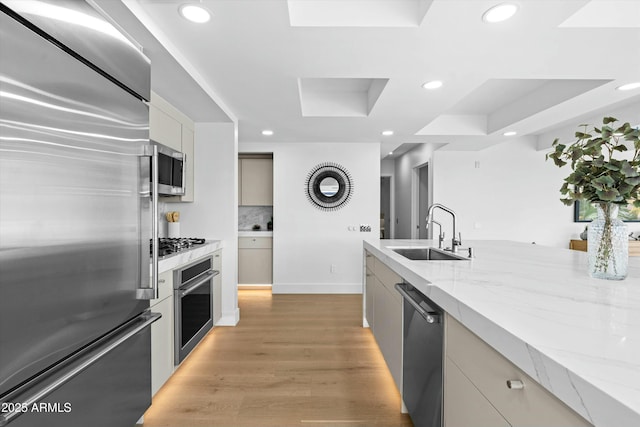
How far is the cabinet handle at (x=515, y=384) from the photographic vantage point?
792 mm

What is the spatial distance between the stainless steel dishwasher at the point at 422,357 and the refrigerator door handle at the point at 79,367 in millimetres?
1192

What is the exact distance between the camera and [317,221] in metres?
4.91

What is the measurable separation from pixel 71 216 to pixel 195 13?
4.03ft

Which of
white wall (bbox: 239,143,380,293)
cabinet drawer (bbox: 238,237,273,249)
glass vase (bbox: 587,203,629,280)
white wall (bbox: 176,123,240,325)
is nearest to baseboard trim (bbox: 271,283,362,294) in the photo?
white wall (bbox: 239,143,380,293)

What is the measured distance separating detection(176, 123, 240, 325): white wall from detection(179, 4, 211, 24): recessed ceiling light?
182 cm

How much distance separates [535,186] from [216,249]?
5.32m

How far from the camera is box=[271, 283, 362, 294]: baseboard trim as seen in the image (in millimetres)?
4844

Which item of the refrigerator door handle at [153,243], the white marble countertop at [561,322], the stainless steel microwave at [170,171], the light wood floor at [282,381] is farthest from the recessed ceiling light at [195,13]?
the light wood floor at [282,381]

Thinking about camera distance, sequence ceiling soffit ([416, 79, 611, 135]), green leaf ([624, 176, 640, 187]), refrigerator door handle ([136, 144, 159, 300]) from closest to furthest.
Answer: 1. green leaf ([624, 176, 640, 187])
2. refrigerator door handle ([136, 144, 159, 300])
3. ceiling soffit ([416, 79, 611, 135])

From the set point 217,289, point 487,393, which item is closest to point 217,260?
point 217,289

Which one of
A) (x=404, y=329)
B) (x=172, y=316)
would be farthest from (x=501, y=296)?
(x=172, y=316)

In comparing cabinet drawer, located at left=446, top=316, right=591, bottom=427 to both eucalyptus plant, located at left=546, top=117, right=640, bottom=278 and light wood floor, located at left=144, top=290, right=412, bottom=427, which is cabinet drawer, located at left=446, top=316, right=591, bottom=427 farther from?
light wood floor, located at left=144, top=290, right=412, bottom=427

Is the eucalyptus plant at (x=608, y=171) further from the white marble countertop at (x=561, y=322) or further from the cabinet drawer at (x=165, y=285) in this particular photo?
the cabinet drawer at (x=165, y=285)

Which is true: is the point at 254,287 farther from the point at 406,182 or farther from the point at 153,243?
the point at 406,182
